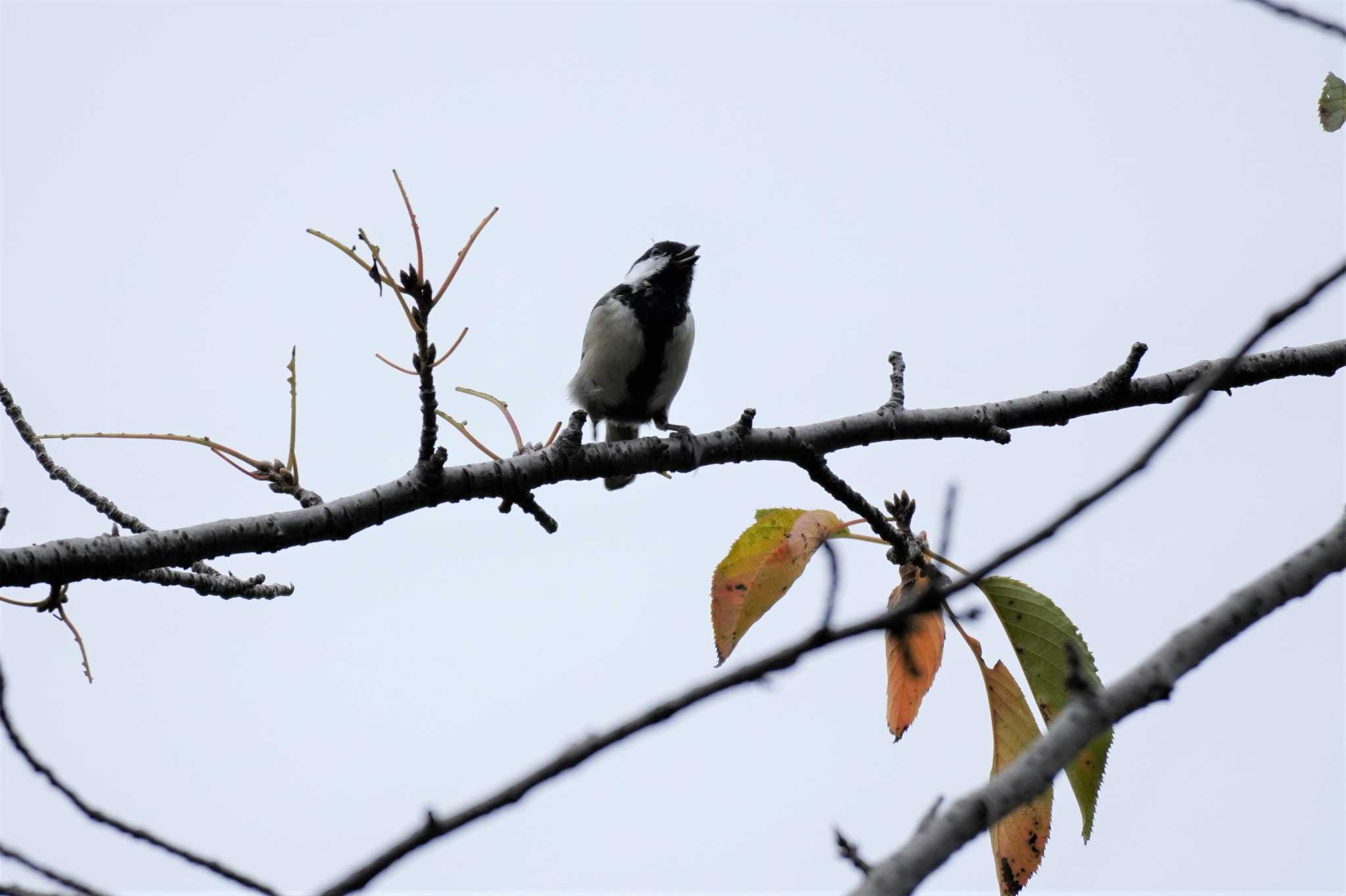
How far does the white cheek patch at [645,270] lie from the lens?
659cm

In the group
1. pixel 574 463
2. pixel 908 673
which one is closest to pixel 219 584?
pixel 574 463

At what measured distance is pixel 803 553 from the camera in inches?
119

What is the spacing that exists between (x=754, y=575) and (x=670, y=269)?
3.84 metres

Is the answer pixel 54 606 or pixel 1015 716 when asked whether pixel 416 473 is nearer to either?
pixel 54 606

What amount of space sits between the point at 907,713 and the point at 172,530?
1679 millimetres

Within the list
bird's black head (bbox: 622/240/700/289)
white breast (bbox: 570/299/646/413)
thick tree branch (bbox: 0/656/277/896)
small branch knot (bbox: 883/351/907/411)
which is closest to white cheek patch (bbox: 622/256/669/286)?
bird's black head (bbox: 622/240/700/289)

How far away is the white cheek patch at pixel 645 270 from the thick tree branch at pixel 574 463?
121 inches

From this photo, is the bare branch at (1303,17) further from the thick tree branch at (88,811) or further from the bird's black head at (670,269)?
the bird's black head at (670,269)

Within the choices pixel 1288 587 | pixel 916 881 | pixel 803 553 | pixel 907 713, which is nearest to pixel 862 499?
pixel 803 553

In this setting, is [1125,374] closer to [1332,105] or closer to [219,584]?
[1332,105]

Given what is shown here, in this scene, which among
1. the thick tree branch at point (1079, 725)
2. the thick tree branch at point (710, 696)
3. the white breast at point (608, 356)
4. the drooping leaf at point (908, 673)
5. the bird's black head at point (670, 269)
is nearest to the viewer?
the thick tree branch at point (710, 696)

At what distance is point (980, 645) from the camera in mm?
2900

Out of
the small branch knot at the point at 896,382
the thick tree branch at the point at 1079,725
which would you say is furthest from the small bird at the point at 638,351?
the thick tree branch at the point at 1079,725

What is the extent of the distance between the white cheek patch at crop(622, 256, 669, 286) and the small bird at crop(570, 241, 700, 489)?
0.02 meters
